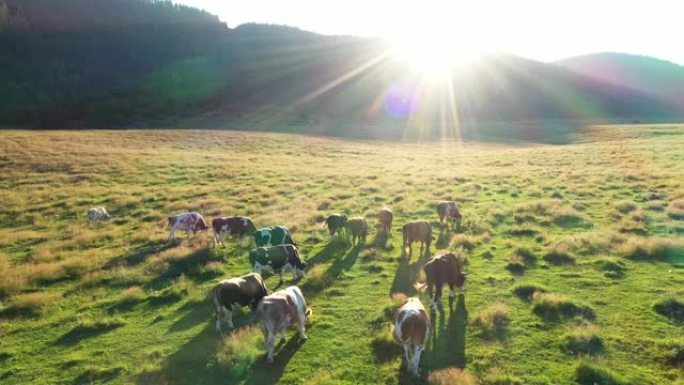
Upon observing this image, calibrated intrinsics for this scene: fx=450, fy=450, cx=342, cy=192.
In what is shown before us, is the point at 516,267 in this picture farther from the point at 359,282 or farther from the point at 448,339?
the point at 448,339

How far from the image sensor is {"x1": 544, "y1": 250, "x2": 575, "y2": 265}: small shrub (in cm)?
1747

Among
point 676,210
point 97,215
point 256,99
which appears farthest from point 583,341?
point 256,99

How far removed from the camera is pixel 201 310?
14445mm

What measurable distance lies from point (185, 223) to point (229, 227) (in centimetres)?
294

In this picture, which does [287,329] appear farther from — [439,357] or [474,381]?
[474,381]

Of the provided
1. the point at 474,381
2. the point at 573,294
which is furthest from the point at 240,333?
the point at 573,294

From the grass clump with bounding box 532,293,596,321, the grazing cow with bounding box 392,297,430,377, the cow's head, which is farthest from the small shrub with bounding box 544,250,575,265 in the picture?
the cow's head

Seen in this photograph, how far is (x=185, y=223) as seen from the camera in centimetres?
2348

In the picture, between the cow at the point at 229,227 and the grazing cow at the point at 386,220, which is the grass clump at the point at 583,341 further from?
the cow at the point at 229,227

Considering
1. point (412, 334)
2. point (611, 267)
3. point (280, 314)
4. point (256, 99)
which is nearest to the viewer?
point (412, 334)

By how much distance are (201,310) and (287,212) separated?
13.8 m

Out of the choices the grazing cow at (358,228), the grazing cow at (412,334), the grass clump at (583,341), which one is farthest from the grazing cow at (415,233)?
the grazing cow at (412,334)

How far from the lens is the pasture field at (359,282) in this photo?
10984mm

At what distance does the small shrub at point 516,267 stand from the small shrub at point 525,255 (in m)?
0.52
